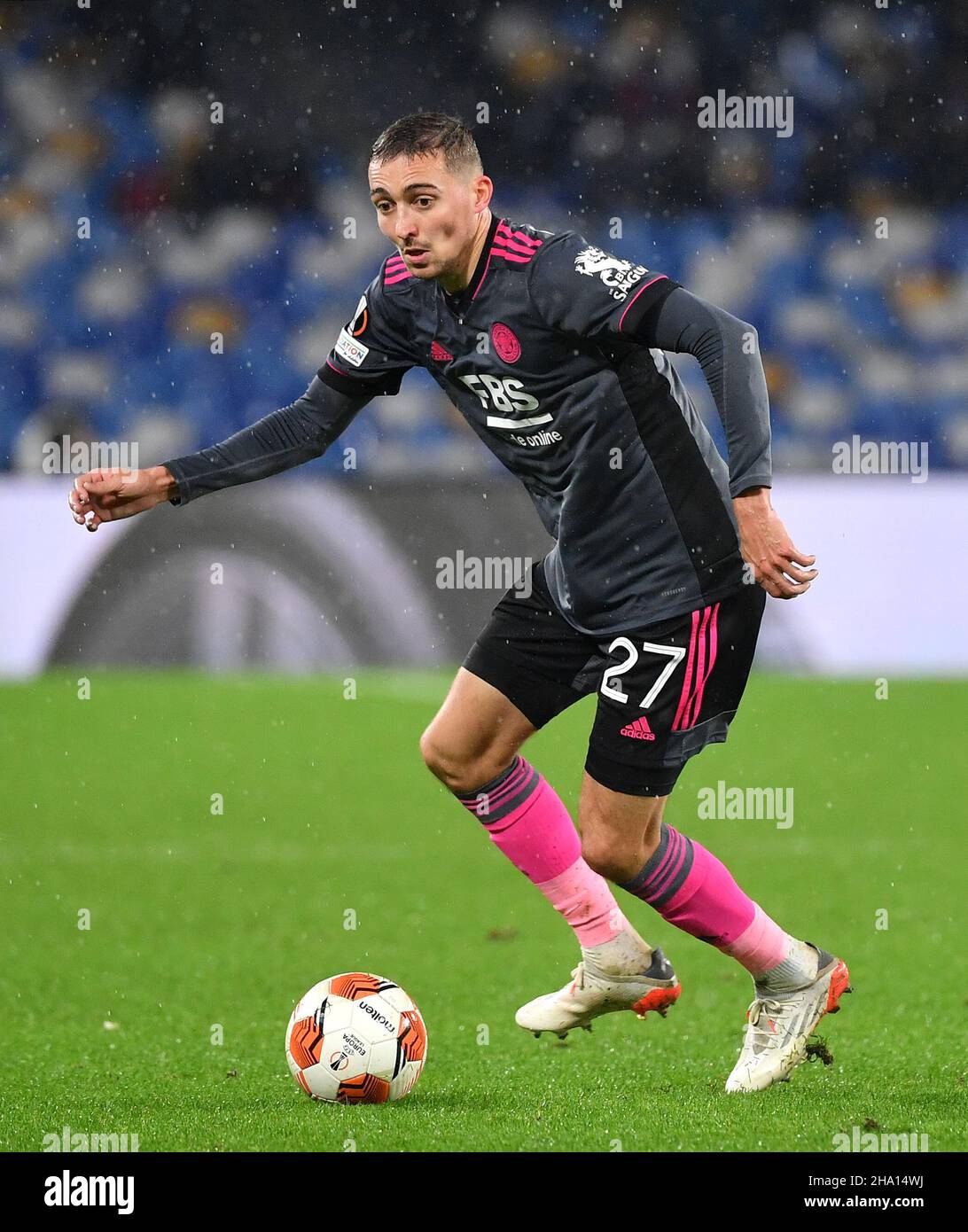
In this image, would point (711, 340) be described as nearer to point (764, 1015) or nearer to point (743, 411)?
point (743, 411)

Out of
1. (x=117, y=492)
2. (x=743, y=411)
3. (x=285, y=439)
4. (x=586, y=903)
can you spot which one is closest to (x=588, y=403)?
(x=743, y=411)

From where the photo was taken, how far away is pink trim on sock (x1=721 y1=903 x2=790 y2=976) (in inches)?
153

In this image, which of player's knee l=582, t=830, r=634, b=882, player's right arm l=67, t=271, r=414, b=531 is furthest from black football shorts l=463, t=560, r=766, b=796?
player's right arm l=67, t=271, r=414, b=531

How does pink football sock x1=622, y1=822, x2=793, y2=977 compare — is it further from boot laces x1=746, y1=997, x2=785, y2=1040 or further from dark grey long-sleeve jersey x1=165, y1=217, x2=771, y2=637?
dark grey long-sleeve jersey x1=165, y1=217, x2=771, y2=637

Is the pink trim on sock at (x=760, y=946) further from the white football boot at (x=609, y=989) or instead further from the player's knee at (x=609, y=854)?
the player's knee at (x=609, y=854)

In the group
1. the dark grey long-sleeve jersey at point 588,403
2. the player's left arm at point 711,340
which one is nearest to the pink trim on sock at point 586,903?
the dark grey long-sleeve jersey at point 588,403

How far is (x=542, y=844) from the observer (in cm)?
410

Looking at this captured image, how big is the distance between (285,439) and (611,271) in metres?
1.01

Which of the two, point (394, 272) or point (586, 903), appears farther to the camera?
point (586, 903)

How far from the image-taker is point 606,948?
13.1ft

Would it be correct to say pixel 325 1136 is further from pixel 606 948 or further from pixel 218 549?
pixel 218 549

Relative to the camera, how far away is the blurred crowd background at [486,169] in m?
14.1

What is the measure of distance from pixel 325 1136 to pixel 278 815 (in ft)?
15.2

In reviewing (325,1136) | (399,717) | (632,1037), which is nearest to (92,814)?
(399,717)
